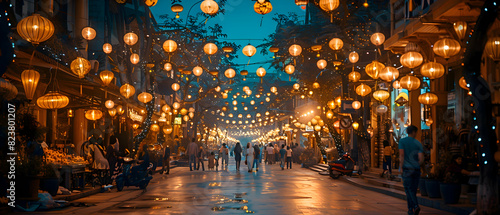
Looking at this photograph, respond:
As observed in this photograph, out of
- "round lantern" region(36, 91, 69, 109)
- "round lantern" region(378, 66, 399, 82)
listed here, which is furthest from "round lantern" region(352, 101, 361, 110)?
"round lantern" region(36, 91, 69, 109)

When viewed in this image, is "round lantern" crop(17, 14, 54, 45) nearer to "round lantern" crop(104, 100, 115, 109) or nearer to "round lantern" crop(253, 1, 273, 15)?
"round lantern" crop(253, 1, 273, 15)

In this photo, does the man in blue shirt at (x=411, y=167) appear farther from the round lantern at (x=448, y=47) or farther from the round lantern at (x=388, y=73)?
the round lantern at (x=388, y=73)

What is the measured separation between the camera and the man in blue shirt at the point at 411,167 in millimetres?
12117

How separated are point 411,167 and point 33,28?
9245mm

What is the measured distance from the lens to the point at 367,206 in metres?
14.8

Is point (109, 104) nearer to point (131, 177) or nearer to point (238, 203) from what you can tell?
point (131, 177)

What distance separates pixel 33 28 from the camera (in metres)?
13.9

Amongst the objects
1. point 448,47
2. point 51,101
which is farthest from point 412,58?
point 51,101

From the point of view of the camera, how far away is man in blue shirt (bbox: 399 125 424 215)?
12117 mm

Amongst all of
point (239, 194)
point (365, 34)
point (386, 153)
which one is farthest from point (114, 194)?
point (365, 34)

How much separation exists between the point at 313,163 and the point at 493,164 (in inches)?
1369

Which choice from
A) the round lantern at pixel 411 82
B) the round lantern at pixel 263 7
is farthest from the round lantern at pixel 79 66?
the round lantern at pixel 411 82

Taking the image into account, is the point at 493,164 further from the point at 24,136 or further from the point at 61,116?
the point at 61,116

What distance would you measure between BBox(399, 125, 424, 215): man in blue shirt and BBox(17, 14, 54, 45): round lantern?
8.76 metres
